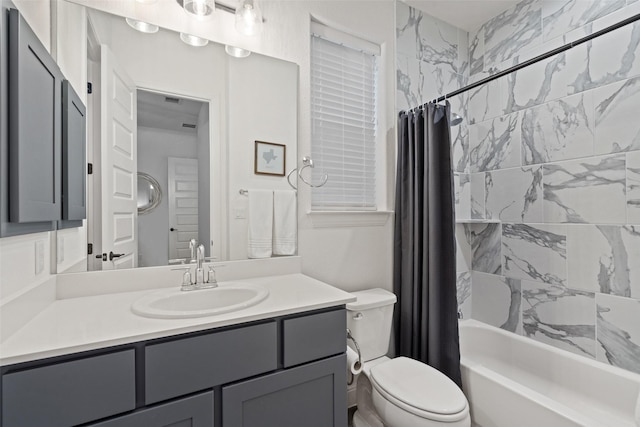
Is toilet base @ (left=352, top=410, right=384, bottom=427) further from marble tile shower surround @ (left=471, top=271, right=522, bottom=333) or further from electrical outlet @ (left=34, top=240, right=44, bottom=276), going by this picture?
electrical outlet @ (left=34, top=240, right=44, bottom=276)

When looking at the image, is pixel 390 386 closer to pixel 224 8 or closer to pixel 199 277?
pixel 199 277

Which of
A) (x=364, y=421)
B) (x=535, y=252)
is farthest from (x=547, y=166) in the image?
(x=364, y=421)

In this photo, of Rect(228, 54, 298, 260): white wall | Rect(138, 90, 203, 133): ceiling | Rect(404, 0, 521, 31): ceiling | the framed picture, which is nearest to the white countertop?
Rect(228, 54, 298, 260): white wall

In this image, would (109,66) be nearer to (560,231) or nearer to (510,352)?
(560,231)

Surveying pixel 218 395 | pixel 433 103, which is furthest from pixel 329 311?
pixel 433 103

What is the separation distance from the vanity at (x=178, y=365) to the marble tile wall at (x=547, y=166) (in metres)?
1.50

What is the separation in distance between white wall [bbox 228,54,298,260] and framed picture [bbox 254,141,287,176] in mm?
22

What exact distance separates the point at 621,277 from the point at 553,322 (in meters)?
0.46

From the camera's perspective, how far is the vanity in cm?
79

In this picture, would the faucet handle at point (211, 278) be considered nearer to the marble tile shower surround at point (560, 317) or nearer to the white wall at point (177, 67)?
the white wall at point (177, 67)

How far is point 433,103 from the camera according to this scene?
1849mm

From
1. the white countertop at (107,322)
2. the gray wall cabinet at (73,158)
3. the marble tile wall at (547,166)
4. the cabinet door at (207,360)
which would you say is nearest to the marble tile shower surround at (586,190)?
the marble tile wall at (547,166)

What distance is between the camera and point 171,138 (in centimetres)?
147

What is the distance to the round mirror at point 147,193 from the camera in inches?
55.7
